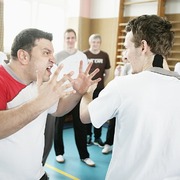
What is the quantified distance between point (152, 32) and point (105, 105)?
39 cm

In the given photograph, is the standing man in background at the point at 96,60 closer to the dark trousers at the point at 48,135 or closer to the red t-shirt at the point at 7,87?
the dark trousers at the point at 48,135

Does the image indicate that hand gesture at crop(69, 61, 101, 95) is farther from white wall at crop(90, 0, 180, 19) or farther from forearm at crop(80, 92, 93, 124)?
white wall at crop(90, 0, 180, 19)

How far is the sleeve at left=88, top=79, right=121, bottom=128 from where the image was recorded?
1073 millimetres

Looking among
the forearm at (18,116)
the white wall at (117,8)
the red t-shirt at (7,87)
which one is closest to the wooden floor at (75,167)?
the red t-shirt at (7,87)

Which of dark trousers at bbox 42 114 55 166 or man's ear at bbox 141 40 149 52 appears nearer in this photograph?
man's ear at bbox 141 40 149 52

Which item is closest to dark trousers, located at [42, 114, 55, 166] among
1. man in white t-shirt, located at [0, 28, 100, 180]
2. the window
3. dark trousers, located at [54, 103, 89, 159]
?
man in white t-shirt, located at [0, 28, 100, 180]

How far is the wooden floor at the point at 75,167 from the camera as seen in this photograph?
282cm

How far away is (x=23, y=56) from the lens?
130 cm

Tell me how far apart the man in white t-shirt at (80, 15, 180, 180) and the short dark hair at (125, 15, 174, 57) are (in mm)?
114

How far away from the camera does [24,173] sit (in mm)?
1246

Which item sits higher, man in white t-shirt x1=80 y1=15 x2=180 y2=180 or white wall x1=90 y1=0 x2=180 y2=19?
white wall x1=90 y1=0 x2=180 y2=19

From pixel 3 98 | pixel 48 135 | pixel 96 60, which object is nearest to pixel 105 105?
pixel 3 98

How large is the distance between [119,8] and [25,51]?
13.8 ft

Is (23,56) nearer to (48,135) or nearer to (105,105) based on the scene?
(105,105)
